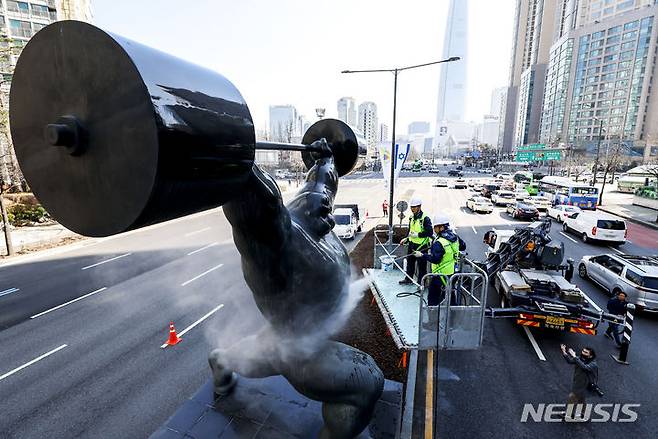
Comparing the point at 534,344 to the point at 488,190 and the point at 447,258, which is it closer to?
the point at 447,258

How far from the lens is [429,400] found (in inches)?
264

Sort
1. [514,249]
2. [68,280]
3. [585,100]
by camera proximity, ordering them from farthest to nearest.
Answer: [585,100], [68,280], [514,249]

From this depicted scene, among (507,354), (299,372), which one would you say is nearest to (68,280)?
(299,372)

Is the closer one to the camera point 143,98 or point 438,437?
point 143,98

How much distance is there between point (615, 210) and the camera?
30.0 m

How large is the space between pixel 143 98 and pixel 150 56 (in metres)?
0.24

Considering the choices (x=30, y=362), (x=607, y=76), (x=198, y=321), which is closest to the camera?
(x=30, y=362)

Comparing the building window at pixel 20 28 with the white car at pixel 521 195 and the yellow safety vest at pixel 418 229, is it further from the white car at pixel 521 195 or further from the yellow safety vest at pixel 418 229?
the white car at pixel 521 195

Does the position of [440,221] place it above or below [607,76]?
below

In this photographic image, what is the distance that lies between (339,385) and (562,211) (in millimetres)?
25614

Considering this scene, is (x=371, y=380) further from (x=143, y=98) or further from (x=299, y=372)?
(x=143, y=98)

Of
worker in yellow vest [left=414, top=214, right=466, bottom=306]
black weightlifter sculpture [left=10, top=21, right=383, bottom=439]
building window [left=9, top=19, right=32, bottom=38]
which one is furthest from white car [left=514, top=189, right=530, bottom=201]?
building window [left=9, top=19, right=32, bottom=38]

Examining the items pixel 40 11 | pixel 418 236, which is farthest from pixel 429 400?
pixel 40 11

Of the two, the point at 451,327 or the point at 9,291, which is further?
the point at 9,291
